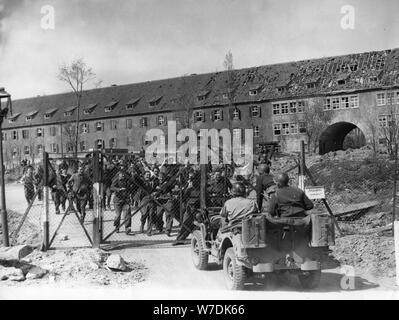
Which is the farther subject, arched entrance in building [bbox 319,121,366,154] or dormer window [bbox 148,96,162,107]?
dormer window [bbox 148,96,162,107]

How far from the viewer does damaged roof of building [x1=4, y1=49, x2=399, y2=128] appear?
4700 centimetres

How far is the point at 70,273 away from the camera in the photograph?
941 cm

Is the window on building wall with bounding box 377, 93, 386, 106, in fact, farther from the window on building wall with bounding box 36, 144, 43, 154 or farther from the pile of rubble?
the window on building wall with bounding box 36, 144, 43, 154

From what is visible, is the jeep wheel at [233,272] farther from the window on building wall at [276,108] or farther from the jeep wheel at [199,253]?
the window on building wall at [276,108]

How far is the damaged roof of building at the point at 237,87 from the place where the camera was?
154 ft

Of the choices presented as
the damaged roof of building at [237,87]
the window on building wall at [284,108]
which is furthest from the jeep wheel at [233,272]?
the window on building wall at [284,108]

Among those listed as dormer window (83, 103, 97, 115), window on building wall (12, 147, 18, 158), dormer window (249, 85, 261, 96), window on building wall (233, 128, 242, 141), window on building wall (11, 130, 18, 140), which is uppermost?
dormer window (249, 85, 261, 96)

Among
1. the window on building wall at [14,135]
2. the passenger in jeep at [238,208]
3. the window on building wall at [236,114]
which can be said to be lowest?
the passenger in jeep at [238,208]

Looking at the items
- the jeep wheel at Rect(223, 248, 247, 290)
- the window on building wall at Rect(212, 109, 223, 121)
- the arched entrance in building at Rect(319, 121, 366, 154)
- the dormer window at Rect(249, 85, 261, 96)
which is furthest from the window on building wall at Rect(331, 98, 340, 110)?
the jeep wheel at Rect(223, 248, 247, 290)

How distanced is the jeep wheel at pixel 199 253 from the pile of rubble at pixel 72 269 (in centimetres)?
113

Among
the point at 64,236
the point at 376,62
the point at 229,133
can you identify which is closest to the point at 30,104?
the point at 229,133

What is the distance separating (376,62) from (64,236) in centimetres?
4209

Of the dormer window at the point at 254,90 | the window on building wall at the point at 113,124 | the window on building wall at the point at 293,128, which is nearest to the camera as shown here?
the window on building wall at the point at 293,128

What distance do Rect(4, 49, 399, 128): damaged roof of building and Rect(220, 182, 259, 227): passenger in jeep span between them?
120ft
